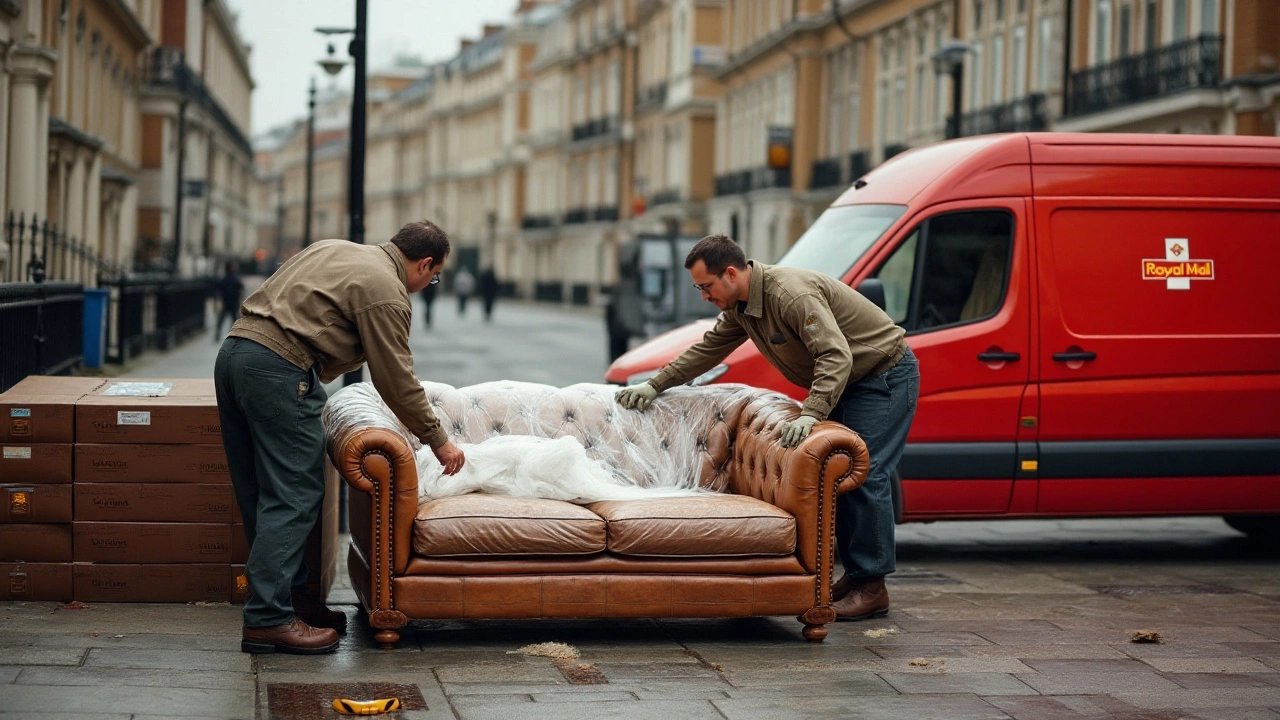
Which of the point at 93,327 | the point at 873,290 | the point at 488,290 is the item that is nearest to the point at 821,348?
the point at 873,290

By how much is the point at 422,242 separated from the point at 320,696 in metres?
1.89

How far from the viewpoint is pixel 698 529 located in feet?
22.0

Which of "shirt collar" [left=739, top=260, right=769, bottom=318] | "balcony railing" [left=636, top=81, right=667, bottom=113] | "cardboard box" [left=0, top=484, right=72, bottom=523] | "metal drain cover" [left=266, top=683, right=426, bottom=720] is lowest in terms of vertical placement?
"metal drain cover" [left=266, top=683, right=426, bottom=720]

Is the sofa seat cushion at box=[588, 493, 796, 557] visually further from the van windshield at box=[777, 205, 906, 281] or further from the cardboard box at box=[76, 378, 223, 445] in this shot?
the van windshield at box=[777, 205, 906, 281]

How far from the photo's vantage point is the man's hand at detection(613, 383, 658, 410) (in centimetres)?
787

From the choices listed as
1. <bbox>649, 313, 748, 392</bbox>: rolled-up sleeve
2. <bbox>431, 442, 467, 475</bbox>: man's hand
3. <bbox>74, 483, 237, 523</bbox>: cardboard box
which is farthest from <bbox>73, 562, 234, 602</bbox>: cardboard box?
<bbox>649, 313, 748, 392</bbox>: rolled-up sleeve

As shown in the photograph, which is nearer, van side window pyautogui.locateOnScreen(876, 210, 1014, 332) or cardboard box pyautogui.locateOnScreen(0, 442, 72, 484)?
cardboard box pyautogui.locateOnScreen(0, 442, 72, 484)

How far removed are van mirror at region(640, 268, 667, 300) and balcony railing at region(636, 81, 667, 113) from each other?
36.3 m

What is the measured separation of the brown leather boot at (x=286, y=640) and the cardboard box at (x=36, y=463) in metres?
1.27

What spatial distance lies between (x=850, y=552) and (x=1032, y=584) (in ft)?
5.43

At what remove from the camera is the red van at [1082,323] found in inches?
360

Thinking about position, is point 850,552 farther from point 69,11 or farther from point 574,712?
point 69,11

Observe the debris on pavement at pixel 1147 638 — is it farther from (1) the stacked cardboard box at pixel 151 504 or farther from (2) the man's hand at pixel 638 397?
(1) the stacked cardboard box at pixel 151 504

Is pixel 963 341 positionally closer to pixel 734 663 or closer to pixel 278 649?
pixel 734 663
